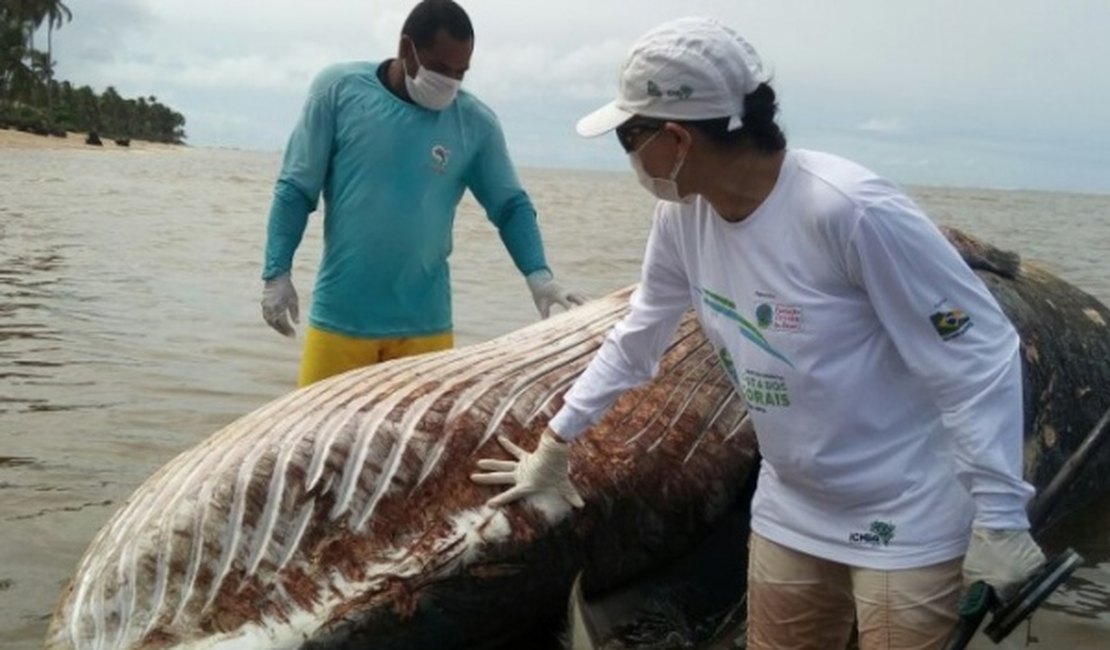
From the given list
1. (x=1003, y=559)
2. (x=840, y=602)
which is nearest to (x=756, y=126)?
(x=1003, y=559)

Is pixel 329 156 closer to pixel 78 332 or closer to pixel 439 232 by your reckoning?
pixel 439 232

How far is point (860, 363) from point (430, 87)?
2.66 meters

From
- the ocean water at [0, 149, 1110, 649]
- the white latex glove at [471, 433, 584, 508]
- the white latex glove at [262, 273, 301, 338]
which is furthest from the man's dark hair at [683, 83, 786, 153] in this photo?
the ocean water at [0, 149, 1110, 649]

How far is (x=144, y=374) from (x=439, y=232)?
13.7 feet

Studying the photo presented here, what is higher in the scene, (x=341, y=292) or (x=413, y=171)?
(x=413, y=171)

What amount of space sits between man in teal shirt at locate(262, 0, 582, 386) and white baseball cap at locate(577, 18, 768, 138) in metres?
2.24

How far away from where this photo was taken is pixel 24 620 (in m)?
4.52

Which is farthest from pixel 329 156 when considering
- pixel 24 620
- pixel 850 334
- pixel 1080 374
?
pixel 1080 374

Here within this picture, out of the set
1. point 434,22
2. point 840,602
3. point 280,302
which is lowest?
point 840,602

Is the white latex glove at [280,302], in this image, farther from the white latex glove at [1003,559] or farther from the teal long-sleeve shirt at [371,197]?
the white latex glove at [1003,559]

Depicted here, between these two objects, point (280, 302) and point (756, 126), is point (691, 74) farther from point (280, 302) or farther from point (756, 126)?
point (280, 302)

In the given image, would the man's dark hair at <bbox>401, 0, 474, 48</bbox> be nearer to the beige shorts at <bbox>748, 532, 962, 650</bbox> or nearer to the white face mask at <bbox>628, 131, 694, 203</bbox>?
the white face mask at <bbox>628, 131, 694, 203</bbox>

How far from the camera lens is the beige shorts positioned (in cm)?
283

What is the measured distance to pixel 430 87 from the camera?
501 centimetres
